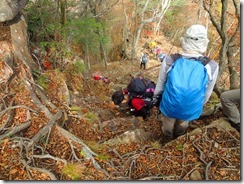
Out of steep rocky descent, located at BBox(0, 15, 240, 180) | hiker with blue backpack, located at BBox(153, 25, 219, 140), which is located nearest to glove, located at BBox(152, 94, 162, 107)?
hiker with blue backpack, located at BBox(153, 25, 219, 140)

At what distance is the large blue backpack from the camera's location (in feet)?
12.0

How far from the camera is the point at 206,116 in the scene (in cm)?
562

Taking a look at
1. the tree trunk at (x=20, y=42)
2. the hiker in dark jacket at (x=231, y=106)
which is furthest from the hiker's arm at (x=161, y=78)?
the tree trunk at (x=20, y=42)

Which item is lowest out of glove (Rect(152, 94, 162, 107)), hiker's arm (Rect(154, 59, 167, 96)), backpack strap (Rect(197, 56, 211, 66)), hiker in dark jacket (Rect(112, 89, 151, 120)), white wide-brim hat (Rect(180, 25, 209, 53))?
hiker in dark jacket (Rect(112, 89, 151, 120))

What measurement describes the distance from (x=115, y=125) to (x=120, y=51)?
17.9m

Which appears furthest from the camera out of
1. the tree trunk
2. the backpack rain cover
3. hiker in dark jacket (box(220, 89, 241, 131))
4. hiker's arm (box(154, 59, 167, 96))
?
the tree trunk

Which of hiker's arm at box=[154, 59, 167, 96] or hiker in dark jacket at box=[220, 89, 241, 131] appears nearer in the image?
hiker's arm at box=[154, 59, 167, 96]

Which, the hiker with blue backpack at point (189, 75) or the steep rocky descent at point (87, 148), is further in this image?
the hiker with blue backpack at point (189, 75)

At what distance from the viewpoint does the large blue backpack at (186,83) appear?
3664 mm

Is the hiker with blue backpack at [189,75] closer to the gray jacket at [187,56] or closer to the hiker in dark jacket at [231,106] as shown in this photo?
the gray jacket at [187,56]

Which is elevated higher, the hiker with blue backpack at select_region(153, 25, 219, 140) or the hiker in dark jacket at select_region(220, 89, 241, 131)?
the hiker with blue backpack at select_region(153, 25, 219, 140)

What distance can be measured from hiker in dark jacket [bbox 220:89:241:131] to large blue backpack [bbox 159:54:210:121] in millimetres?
706

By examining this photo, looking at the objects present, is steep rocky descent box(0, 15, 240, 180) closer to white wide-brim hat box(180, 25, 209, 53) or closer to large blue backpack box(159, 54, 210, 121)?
large blue backpack box(159, 54, 210, 121)

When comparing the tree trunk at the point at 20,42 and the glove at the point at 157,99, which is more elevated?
the tree trunk at the point at 20,42
